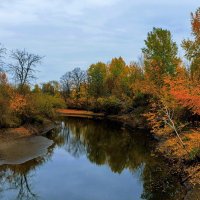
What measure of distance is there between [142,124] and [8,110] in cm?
3001

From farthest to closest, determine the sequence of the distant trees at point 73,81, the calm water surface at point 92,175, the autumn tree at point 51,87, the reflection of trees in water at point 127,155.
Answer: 1. the autumn tree at point 51,87
2. the distant trees at point 73,81
3. the reflection of trees in water at point 127,155
4. the calm water surface at point 92,175

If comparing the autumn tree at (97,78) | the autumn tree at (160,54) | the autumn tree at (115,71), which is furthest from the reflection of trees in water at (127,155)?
the autumn tree at (97,78)

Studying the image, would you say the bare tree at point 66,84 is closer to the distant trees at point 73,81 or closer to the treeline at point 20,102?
the distant trees at point 73,81

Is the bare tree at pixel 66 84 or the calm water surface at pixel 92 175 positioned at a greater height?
the bare tree at pixel 66 84

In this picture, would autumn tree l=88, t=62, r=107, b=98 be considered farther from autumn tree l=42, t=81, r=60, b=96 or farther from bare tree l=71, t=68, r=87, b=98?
autumn tree l=42, t=81, r=60, b=96

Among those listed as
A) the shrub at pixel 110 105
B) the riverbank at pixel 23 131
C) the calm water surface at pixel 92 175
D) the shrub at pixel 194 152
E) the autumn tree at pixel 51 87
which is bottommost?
the calm water surface at pixel 92 175

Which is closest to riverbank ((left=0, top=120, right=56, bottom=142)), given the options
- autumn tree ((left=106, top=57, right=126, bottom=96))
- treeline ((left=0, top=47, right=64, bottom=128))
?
treeline ((left=0, top=47, right=64, bottom=128))

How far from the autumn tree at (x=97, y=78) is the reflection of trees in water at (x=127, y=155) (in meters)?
53.4

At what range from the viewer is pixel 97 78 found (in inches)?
4825

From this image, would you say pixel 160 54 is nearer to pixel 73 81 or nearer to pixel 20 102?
pixel 20 102

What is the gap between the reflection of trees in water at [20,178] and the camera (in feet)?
82.0

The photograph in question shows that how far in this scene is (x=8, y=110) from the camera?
151 feet

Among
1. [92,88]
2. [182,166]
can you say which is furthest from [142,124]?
[92,88]

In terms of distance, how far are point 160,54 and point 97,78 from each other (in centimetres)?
5932
